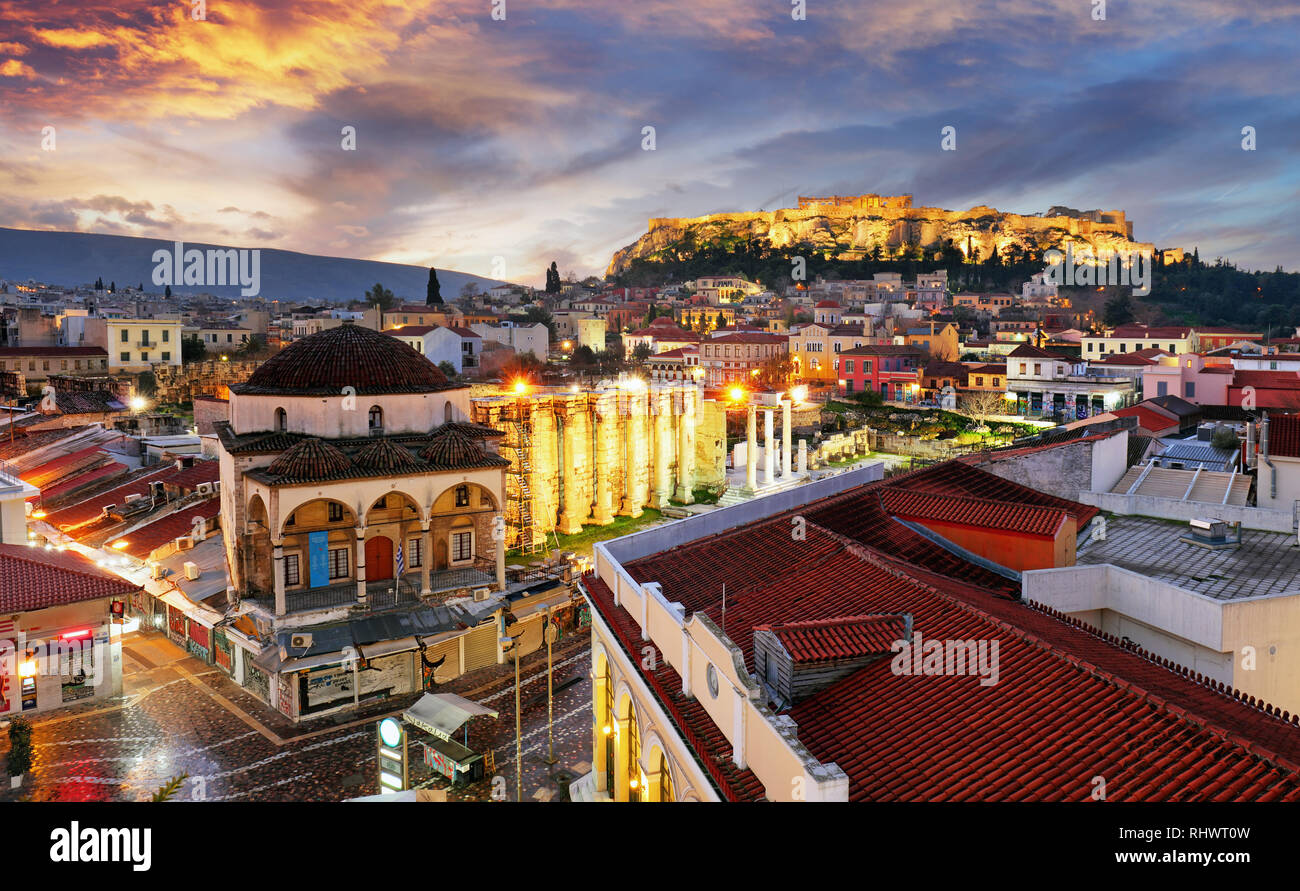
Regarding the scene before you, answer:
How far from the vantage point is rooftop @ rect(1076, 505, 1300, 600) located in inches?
575

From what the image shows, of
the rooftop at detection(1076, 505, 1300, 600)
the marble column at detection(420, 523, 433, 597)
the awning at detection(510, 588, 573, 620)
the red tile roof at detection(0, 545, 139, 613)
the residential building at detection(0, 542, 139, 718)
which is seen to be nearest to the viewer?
the rooftop at detection(1076, 505, 1300, 600)

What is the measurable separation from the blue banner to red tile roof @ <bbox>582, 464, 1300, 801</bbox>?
49.0 ft

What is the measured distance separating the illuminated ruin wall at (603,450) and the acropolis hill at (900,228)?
413 feet

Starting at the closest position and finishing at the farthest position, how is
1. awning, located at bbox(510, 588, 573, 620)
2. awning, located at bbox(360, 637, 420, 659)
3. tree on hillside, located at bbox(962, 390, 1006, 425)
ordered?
awning, located at bbox(360, 637, 420, 659), awning, located at bbox(510, 588, 573, 620), tree on hillside, located at bbox(962, 390, 1006, 425)

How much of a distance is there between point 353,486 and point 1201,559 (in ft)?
68.8

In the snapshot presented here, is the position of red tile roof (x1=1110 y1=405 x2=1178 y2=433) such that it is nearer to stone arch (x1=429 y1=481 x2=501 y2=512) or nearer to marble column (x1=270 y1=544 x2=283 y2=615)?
stone arch (x1=429 y1=481 x2=501 y2=512)

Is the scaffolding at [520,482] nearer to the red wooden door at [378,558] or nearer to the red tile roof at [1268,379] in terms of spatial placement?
the red wooden door at [378,558]

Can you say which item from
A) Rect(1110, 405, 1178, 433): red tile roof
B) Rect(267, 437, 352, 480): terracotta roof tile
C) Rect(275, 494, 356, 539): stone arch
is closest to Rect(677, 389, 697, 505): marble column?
Rect(1110, 405, 1178, 433): red tile roof

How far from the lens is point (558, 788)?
18.8m

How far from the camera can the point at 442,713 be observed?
19.1 metres

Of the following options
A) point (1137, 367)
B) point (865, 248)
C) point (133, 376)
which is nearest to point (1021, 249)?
point (865, 248)

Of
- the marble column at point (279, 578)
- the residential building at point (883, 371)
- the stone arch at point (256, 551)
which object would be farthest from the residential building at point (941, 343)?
the marble column at point (279, 578)

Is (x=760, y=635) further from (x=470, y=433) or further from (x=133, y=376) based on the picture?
(x=133, y=376)

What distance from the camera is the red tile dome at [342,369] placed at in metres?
28.0
